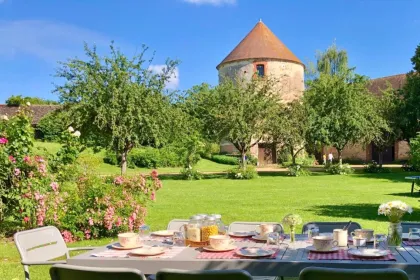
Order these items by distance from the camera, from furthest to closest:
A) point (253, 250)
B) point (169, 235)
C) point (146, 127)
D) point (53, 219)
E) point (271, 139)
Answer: point (271, 139), point (146, 127), point (53, 219), point (169, 235), point (253, 250)

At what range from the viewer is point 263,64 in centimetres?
3688

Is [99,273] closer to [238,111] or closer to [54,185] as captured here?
[54,185]

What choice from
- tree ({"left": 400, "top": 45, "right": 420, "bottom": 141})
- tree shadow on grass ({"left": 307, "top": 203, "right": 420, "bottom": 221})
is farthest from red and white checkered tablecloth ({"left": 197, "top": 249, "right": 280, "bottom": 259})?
tree ({"left": 400, "top": 45, "right": 420, "bottom": 141})

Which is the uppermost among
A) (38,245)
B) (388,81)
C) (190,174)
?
(388,81)

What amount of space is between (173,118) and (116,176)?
47.8 ft

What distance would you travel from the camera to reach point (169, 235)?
4.16m

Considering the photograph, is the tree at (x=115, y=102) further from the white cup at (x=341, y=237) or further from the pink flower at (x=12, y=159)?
the white cup at (x=341, y=237)

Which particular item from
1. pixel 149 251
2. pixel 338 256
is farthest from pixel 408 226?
pixel 149 251

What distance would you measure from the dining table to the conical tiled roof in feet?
112

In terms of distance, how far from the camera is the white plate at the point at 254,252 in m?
3.14

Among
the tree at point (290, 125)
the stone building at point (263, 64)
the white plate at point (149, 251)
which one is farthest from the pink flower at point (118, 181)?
the stone building at point (263, 64)

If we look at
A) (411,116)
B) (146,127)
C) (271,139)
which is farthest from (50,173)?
(411,116)

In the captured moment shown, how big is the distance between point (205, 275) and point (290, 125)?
79.0ft

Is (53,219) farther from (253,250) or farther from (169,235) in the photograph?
(253,250)
